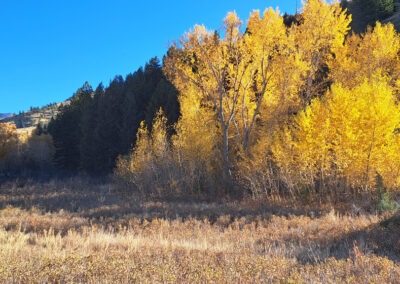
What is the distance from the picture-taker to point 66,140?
55406 mm

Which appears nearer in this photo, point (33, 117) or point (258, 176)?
point (258, 176)

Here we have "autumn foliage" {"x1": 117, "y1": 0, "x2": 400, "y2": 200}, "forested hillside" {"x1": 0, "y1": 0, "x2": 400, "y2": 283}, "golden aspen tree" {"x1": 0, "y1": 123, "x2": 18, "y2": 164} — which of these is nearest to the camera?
"forested hillside" {"x1": 0, "y1": 0, "x2": 400, "y2": 283}

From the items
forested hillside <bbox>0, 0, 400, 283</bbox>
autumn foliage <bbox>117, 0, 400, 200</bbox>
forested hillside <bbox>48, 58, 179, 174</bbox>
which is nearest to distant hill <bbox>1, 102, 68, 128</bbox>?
forested hillside <bbox>48, 58, 179, 174</bbox>

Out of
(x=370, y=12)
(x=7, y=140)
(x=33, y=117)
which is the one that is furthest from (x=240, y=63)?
(x=33, y=117)

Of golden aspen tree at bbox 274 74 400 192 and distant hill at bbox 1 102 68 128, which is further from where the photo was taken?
distant hill at bbox 1 102 68 128

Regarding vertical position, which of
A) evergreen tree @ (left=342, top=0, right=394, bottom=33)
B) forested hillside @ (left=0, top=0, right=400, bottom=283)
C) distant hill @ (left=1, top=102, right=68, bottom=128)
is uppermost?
distant hill @ (left=1, top=102, right=68, bottom=128)

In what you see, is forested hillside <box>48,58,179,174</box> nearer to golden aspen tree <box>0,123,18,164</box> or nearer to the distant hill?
golden aspen tree <box>0,123,18,164</box>

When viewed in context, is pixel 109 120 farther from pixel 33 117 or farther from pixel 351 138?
pixel 33 117

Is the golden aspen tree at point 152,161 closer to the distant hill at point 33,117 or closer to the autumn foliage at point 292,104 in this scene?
the autumn foliage at point 292,104

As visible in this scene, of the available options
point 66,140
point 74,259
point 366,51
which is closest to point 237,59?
point 366,51

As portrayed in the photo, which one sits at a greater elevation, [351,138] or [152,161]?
[351,138]

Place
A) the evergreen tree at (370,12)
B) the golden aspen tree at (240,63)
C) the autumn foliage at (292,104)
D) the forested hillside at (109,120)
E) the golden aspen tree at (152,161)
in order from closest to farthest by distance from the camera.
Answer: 1. the autumn foliage at (292,104)
2. the golden aspen tree at (240,63)
3. the golden aspen tree at (152,161)
4. the evergreen tree at (370,12)
5. the forested hillside at (109,120)

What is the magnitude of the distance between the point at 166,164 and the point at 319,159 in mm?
13391

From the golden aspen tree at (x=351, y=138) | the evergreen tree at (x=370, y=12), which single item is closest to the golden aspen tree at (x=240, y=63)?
the golden aspen tree at (x=351, y=138)
